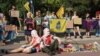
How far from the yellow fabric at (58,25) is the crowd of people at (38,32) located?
0.32 m

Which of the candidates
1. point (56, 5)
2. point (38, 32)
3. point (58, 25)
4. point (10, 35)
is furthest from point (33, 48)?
point (56, 5)

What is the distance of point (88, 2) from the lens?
27.6 m

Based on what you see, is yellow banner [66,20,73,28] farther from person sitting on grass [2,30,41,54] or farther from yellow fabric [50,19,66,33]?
person sitting on grass [2,30,41,54]

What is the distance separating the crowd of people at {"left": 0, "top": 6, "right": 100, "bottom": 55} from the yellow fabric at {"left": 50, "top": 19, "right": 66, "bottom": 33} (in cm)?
32

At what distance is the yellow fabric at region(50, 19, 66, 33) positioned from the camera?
2066 centimetres

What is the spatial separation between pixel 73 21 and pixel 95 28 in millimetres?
1866

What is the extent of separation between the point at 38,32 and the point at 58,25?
5746 mm

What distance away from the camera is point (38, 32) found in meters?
15.1

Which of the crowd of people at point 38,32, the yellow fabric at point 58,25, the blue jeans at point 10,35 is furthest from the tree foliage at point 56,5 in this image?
the blue jeans at point 10,35

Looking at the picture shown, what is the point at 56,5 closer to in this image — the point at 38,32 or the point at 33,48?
the point at 38,32

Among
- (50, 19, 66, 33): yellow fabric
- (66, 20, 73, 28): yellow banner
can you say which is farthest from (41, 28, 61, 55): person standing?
(66, 20, 73, 28): yellow banner

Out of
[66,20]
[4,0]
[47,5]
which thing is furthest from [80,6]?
[66,20]

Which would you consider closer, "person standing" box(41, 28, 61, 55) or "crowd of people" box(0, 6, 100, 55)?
"person standing" box(41, 28, 61, 55)

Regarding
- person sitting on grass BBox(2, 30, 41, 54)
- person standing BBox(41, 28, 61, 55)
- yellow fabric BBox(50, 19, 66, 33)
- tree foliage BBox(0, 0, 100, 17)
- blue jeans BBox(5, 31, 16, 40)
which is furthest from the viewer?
tree foliage BBox(0, 0, 100, 17)
